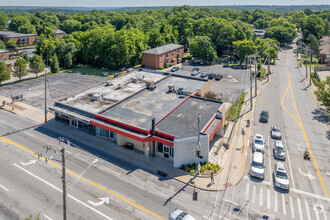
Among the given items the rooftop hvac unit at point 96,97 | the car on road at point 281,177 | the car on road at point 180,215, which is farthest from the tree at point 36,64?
the car on road at point 281,177

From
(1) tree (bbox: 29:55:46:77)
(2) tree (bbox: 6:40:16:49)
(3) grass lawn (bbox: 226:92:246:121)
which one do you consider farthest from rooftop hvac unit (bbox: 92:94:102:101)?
(2) tree (bbox: 6:40:16:49)

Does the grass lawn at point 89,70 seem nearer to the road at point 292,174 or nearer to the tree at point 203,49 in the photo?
the tree at point 203,49

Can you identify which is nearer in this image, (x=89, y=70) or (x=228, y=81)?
(x=228, y=81)

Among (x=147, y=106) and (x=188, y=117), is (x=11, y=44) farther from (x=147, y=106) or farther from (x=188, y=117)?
(x=188, y=117)

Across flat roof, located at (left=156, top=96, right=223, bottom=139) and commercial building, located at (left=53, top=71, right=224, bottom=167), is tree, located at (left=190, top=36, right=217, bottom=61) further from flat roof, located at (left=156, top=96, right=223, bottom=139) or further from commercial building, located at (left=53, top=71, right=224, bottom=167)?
flat roof, located at (left=156, top=96, right=223, bottom=139)

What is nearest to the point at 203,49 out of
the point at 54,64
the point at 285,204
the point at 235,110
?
the point at 235,110

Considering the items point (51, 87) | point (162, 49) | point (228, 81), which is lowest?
point (51, 87)

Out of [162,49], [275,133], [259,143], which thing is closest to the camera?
[259,143]

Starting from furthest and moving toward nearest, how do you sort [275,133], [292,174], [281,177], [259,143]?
[275,133], [259,143], [292,174], [281,177]
